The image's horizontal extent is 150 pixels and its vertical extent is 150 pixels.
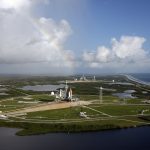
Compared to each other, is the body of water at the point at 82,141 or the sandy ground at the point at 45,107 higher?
the sandy ground at the point at 45,107

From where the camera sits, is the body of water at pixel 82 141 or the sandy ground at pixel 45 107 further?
the sandy ground at pixel 45 107

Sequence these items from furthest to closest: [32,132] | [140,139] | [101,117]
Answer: [101,117], [32,132], [140,139]

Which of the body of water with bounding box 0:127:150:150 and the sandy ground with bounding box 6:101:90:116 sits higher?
the sandy ground with bounding box 6:101:90:116

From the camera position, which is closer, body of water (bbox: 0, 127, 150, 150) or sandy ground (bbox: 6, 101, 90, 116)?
body of water (bbox: 0, 127, 150, 150)

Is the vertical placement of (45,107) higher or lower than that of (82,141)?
higher

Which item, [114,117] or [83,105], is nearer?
[114,117]

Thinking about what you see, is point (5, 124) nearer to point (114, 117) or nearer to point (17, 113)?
point (17, 113)

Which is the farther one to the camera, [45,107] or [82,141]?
[45,107]

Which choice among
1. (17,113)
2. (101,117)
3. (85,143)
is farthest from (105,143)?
(17,113)
